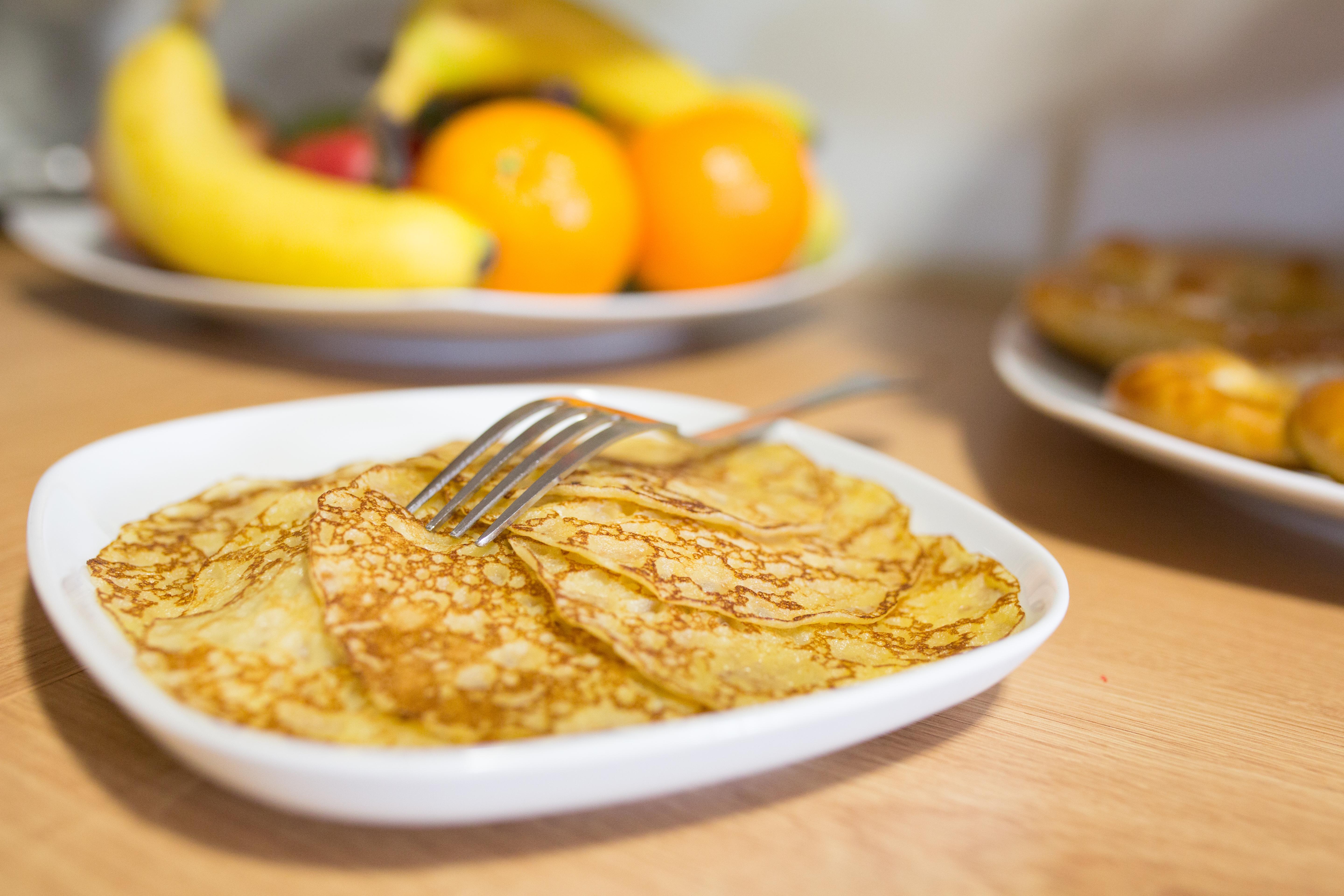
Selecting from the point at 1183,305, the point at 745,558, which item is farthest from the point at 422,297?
the point at 1183,305

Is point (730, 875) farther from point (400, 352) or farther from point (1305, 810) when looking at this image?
point (400, 352)

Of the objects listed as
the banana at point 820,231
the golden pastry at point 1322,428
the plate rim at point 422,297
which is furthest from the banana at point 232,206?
the golden pastry at point 1322,428

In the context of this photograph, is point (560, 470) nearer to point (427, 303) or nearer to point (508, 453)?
point (508, 453)

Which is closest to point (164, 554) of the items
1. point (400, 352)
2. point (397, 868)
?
point (397, 868)

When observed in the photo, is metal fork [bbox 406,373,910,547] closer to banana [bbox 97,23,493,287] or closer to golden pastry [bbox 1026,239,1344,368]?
banana [bbox 97,23,493,287]

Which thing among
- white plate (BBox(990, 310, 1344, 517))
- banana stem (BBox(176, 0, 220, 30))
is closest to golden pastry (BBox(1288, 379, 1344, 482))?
white plate (BBox(990, 310, 1344, 517))

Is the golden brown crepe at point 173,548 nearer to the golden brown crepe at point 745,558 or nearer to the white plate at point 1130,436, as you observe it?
the golden brown crepe at point 745,558

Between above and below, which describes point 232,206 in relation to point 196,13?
below
